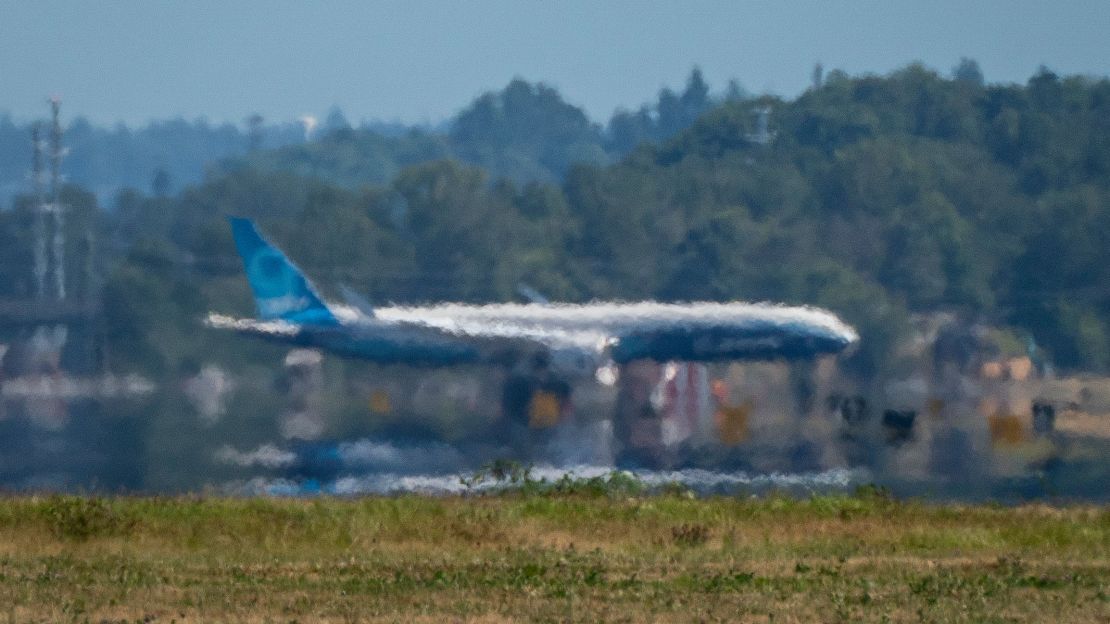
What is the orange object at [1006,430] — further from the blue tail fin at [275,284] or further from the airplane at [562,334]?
the blue tail fin at [275,284]

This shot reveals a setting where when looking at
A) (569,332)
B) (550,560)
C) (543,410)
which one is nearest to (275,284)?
(569,332)

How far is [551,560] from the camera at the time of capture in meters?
A: 23.2

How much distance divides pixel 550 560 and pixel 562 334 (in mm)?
44807

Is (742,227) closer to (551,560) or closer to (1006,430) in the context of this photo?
(1006,430)

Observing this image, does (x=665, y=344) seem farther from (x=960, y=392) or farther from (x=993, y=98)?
(x=993, y=98)

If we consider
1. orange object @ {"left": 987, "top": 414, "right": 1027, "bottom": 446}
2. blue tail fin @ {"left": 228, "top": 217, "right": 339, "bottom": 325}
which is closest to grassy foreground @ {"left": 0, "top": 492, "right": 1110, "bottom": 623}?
orange object @ {"left": 987, "top": 414, "right": 1027, "bottom": 446}

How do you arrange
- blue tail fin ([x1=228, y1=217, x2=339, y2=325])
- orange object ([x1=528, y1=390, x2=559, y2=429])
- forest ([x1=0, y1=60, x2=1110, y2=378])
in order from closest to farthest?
1. orange object ([x1=528, y1=390, x2=559, y2=429])
2. blue tail fin ([x1=228, y1=217, x2=339, y2=325])
3. forest ([x1=0, y1=60, x2=1110, y2=378])

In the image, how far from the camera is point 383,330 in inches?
2660

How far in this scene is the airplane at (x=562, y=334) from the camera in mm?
65875

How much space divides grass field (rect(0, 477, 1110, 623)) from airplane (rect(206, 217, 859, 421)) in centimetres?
3423

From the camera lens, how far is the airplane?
216 feet

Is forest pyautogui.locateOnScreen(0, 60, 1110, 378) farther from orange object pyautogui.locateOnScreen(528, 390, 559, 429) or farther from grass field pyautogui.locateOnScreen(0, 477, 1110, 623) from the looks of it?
grass field pyautogui.locateOnScreen(0, 477, 1110, 623)

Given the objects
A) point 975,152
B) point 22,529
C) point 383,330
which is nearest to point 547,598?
point 22,529

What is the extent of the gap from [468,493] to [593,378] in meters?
29.9
